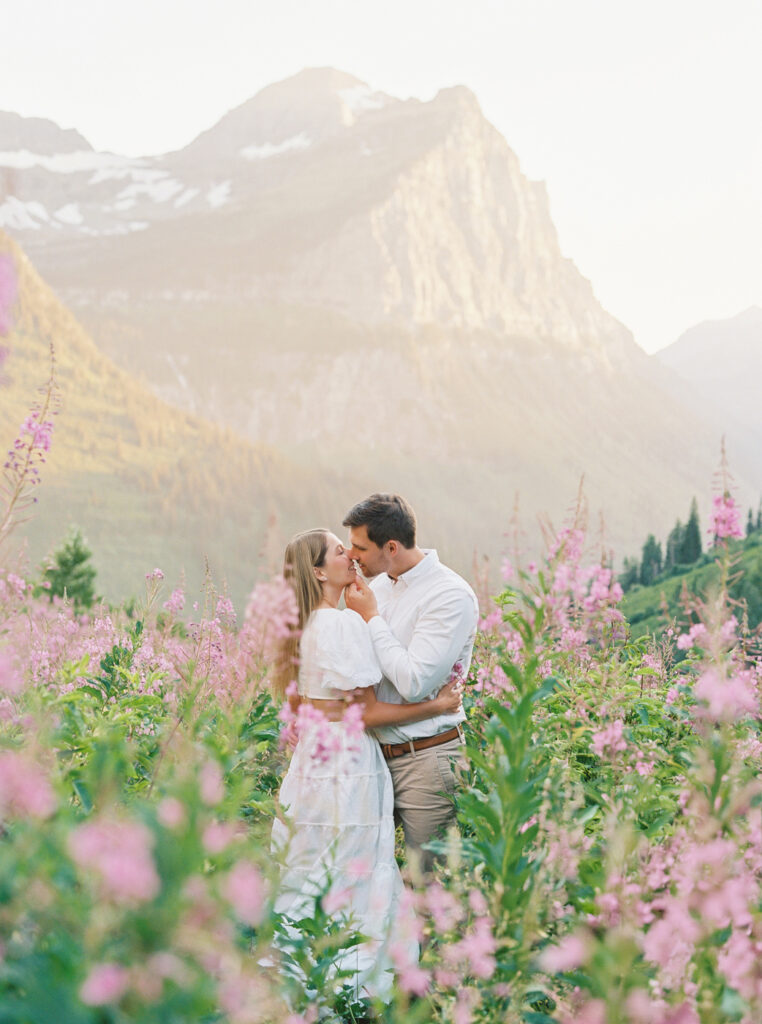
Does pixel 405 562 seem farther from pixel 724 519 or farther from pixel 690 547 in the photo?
pixel 690 547

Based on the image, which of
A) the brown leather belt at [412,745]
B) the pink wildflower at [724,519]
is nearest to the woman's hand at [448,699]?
the brown leather belt at [412,745]

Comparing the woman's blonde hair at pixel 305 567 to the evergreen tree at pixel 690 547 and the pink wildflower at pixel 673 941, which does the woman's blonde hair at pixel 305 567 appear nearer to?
the pink wildflower at pixel 673 941

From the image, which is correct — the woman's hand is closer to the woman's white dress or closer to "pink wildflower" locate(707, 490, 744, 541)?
the woman's white dress

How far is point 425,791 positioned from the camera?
4.68 metres

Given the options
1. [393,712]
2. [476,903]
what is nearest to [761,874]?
[476,903]

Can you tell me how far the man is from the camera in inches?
176

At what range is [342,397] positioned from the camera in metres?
184

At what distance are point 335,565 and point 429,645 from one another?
2.20ft

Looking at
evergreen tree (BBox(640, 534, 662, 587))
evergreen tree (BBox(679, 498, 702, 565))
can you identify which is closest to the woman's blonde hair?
evergreen tree (BBox(679, 498, 702, 565))

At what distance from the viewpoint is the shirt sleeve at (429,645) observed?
172 inches

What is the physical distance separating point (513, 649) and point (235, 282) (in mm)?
202911

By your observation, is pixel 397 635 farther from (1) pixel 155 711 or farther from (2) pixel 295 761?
(1) pixel 155 711

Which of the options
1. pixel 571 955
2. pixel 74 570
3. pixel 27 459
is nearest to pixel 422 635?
pixel 27 459

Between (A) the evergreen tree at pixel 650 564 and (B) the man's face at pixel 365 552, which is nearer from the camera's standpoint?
(B) the man's face at pixel 365 552
